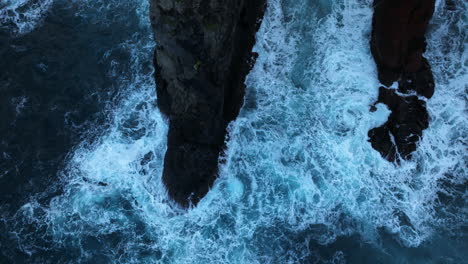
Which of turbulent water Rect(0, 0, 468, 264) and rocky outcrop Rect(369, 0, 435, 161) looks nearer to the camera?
turbulent water Rect(0, 0, 468, 264)

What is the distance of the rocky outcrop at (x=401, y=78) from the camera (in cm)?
873

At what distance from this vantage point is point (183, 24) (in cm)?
659

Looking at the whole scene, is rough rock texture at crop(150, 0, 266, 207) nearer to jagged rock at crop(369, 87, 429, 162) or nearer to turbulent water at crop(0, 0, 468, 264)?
turbulent water at crop(0, 0, 468, 264)

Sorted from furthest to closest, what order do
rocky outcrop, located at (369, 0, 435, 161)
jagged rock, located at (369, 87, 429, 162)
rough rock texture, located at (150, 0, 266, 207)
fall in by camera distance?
jagged rock, located at (369, 87, 429, 162)
rocky outcrop, located at (369, 0, 435, 161)
rough rock texture, located at (150, 0, 266, 207)

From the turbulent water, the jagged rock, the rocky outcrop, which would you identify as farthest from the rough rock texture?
the jagged rock

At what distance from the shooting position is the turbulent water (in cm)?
803

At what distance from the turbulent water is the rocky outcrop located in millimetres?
269

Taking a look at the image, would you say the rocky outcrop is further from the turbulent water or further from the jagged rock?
the turbulent water

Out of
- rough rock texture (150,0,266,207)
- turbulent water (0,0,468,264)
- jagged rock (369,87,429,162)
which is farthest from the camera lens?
jagged rock (369,87,429,162)

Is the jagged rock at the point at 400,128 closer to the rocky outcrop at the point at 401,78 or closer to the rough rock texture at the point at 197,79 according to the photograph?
the rocky outcrop at the point at 401,78

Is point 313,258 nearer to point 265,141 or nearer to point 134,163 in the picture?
point 265,141

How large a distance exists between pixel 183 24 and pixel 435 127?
607 centimetres

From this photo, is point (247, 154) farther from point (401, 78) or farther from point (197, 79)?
point (401, 78)

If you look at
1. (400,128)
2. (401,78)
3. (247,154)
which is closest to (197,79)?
(247,154)
